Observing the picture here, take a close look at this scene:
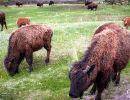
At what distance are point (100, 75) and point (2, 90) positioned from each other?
17.2 feet

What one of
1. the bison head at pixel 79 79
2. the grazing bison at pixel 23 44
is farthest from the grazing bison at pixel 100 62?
the grazing bison at pixel 23 44

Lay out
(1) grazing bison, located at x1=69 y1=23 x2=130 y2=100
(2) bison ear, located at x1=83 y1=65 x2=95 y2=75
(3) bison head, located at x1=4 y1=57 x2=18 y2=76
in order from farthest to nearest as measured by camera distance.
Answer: (3) bison head, located at x1=4 y1=57 x2=18 y2=76, (1) grazing bison, located at x1=69 y1=23 x2=130 y2=100, (2) bison ear, located at x1=83 y1=65 x2=95 y2=75

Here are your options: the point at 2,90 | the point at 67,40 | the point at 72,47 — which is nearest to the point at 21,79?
the point at 2,90

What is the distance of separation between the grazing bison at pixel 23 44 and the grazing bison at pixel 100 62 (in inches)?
195

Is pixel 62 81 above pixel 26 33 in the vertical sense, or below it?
below

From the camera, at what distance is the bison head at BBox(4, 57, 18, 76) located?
17.6 m

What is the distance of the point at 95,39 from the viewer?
43.9 feet

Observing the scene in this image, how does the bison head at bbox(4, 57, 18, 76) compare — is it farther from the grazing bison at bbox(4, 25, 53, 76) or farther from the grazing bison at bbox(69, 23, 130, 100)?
the grazing bison at bbox(69, 23, 130, 100)

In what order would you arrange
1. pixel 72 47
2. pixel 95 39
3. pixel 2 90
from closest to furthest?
1. pixel 95 39
2. pixel 2 90
3. pixel 72 47

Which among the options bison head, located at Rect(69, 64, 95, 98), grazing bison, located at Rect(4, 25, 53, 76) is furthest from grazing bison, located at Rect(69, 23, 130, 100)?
grazing bison, located at Rect(4, 25, 53, 76)

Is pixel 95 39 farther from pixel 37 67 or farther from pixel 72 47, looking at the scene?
pixel 72 47

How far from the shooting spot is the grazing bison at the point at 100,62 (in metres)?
11.9

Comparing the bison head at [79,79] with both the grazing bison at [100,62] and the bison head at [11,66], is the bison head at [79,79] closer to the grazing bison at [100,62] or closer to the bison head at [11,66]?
the grazing bison at [100,62]

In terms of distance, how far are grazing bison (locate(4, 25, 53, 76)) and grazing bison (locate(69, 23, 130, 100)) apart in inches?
195
